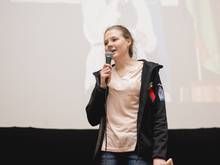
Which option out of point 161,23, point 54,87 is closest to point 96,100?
point 54,87

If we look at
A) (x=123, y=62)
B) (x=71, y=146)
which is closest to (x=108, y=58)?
(x=123, y=62)

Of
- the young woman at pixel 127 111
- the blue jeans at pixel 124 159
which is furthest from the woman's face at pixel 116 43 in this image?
the blue jeans at pixel 124 159

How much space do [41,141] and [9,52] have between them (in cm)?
68

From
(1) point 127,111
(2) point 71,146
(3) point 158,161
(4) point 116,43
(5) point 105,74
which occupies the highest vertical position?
(4) point 116,43

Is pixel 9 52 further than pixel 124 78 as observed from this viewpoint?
Yes

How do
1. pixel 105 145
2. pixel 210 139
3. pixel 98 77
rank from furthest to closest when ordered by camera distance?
pixel 210 139
pixel 98 77
pixel 105 145

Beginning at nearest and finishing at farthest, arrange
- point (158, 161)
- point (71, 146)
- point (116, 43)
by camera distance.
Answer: point (158, 161)
point (116, 43)
point (71, 146)

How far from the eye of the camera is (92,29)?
259 cm

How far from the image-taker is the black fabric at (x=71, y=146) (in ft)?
8.20

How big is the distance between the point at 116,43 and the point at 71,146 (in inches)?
43.6

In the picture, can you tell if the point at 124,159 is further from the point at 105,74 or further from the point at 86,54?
the point at 86,54

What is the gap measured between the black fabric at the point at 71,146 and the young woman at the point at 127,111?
33.9 inches

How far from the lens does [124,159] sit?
154 centimetres

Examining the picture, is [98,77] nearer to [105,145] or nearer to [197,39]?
[105,145]
